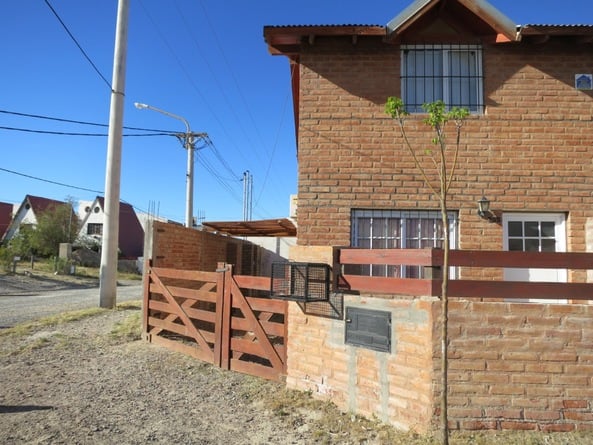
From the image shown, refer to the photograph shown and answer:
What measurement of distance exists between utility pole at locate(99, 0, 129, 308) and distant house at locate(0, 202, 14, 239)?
4226cm

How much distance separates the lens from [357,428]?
4.41m

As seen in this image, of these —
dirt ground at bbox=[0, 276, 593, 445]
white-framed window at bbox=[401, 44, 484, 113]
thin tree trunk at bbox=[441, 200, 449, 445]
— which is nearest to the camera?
thin tree trunk at bbox=[441, 200, 449, 445]

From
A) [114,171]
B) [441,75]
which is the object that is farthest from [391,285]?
[114,171]

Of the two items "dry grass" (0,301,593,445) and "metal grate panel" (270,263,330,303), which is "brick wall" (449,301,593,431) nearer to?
"dry grass" (0,301,593,445)

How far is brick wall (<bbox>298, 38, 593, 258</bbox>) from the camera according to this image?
268 inches

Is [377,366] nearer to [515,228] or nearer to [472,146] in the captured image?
[515,228]

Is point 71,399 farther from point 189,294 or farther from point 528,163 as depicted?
point 528,163

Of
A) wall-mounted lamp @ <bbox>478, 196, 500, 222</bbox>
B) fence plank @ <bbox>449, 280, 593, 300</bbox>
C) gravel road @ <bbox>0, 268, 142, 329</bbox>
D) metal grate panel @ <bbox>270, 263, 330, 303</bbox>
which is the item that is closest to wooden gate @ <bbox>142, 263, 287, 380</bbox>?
metal grate panel @ <bbox>270, 263, 330, 303</bbox>

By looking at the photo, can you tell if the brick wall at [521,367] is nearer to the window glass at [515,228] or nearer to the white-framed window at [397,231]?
the white-framed window at [397,231]

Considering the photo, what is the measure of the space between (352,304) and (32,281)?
25.2 m

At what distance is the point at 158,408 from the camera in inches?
200

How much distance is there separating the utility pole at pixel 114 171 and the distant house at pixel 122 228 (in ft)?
106

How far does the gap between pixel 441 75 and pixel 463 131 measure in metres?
0.96

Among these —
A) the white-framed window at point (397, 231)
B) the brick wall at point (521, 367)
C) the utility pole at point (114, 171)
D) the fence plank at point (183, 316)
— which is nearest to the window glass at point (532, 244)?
the white-framed window at point (397, 231)
